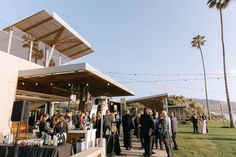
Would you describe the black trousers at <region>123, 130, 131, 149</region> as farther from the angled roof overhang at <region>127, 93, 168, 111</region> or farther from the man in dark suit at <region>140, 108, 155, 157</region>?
the angled roof overhang at <region>127, 93, 168, 111</region>

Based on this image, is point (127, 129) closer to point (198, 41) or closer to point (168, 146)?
point (168, 146)

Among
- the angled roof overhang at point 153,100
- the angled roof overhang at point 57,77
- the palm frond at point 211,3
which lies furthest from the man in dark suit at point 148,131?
the palm frond at point 211,3

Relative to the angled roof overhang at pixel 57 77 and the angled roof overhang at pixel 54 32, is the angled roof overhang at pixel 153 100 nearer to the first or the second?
the angled roof overhang at pixel 54 32

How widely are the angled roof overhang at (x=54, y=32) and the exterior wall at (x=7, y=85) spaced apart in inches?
79.4

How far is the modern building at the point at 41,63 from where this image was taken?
311 inches

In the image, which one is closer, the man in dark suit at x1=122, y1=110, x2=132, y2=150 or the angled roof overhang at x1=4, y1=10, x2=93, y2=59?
the man in dark suit at x1=122, y1=110, x2=132, y2=150

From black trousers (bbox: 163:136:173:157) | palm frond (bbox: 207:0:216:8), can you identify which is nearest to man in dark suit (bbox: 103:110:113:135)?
black trousers (bbox: 163:136:173:157)

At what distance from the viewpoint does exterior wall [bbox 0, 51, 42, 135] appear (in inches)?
308

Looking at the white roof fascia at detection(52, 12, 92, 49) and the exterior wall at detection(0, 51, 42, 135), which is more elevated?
the white roof fascia at detection(52, 12, 92, 49)

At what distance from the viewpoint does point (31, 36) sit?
35.1 ft

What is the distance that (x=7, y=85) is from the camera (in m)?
8.08

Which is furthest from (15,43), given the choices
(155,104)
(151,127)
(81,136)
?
(155,104)

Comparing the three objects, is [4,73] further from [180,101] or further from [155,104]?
[180,101]

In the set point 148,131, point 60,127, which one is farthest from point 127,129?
point 60,127
